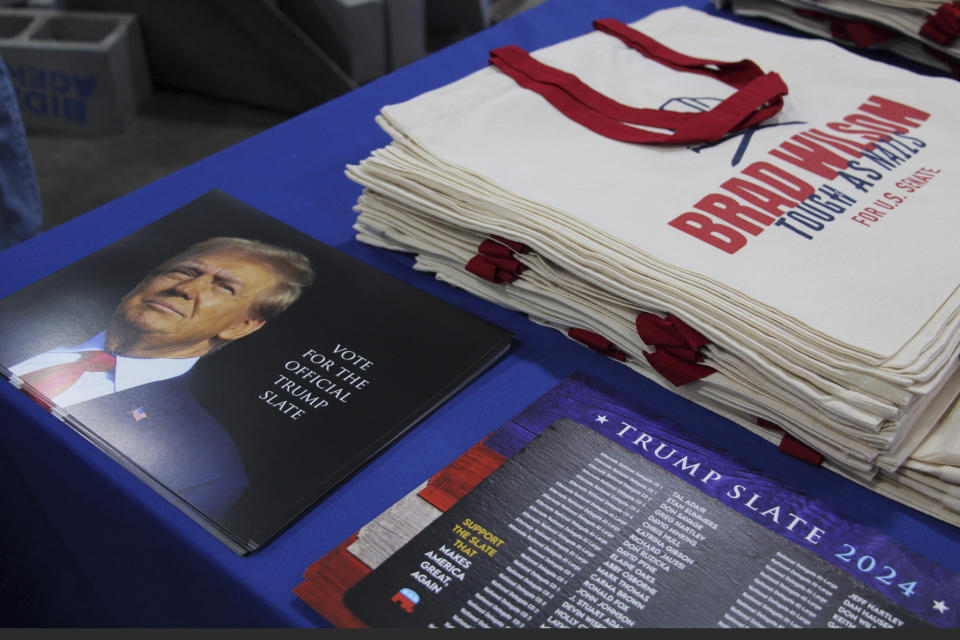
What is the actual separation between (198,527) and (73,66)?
199 cm

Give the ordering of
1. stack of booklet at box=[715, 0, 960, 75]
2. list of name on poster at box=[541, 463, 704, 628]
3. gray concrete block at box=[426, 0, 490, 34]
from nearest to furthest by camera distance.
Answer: list of name on poster at box=[541, 463, 704, 628] < stack of booklet at box=[715, 0, 960, 75] < gray concrete block at box=[426, 0, 490, 34]

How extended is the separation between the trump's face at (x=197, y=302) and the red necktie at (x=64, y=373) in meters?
0.04

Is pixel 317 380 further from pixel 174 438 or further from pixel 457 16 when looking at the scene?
pixel 457 16

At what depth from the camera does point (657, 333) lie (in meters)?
0.67

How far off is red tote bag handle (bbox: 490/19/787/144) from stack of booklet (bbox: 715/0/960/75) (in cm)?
39

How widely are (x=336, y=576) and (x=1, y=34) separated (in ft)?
7.76

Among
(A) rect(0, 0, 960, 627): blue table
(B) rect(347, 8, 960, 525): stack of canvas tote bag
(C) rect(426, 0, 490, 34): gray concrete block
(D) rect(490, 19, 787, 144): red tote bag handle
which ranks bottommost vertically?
(C) rect(426, 0, 490, 34): gray concrete block

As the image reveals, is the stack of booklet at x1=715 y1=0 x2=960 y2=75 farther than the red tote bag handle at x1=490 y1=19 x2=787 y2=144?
Yes

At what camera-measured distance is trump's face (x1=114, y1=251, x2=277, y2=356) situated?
29.3 inches

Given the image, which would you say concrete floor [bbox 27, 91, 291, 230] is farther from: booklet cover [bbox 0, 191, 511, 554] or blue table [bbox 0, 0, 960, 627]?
booklet cover [bbox 0, 191, 511, 554]

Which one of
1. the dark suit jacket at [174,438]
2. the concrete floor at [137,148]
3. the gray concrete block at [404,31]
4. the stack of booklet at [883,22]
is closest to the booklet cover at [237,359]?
the dark suit jacket at [174,438]

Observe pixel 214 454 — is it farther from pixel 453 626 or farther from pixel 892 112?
pixel 892 112

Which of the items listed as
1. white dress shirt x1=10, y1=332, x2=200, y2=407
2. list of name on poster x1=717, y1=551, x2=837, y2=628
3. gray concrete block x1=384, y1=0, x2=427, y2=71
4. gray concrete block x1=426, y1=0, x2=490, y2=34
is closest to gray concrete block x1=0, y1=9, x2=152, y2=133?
gray concrete block x1=384, y1=0, x2=427, y2=71

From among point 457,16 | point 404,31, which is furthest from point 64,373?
point 457,16
